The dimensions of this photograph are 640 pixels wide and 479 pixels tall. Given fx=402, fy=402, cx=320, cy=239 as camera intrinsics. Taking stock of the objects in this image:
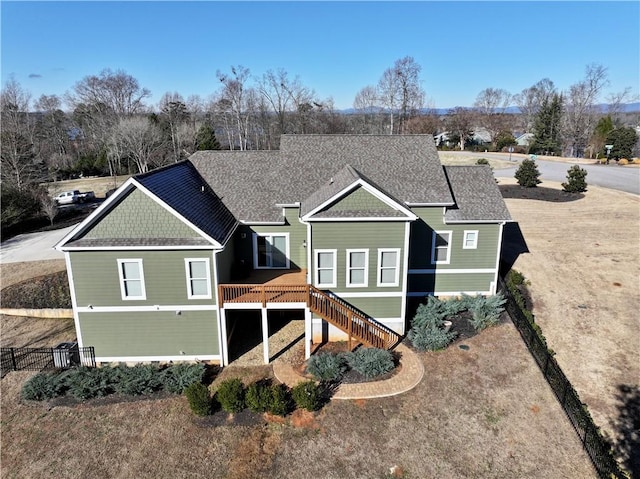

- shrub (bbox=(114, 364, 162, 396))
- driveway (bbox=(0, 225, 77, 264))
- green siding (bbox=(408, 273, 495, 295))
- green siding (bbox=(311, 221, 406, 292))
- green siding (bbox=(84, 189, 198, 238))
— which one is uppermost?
green siding (bbox=(84, 189, 198, 238))

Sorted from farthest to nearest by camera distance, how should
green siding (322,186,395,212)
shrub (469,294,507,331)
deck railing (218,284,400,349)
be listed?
shrub (469,294,507,331) → green siding (322,186,395,212) → deck railing (218,284,400,349)

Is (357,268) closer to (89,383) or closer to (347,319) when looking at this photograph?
(347,319)

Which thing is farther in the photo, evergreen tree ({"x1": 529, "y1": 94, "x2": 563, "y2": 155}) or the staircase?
evergreen tree ({"x1": 529, "y1": 94, "x2": 563, "y2": 155})

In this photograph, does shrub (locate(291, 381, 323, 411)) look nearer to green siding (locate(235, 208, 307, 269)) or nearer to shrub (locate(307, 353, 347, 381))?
shrub (locate(307, 353, 347, 381))

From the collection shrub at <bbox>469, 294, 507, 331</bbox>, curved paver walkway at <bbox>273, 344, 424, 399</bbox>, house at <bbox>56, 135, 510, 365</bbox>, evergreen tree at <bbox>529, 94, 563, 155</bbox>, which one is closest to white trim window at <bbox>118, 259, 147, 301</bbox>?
house at <bbox>56, 135, 510, 365</bbox>

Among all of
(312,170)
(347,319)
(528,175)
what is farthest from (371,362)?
(528,175)

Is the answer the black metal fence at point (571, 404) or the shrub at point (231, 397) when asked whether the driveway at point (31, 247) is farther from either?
the black metal fence at point (571, 404)

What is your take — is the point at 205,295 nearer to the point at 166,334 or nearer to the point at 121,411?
the point at 166,334
